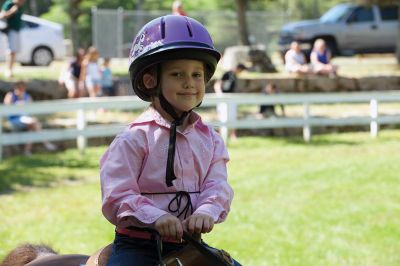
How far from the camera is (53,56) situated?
25703 mm

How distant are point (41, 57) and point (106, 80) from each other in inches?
263

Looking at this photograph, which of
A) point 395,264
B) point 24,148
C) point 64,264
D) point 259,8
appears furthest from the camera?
point 259,8

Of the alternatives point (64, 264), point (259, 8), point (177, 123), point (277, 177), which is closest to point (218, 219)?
point (177, 123)

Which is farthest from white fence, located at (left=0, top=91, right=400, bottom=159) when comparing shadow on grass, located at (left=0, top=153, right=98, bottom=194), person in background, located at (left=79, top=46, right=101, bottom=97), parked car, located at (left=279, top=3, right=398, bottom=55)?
parked car, located at (left=279, top=3, right=398, bottom=55)

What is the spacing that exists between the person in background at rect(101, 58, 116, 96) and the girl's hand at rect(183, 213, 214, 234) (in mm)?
15538

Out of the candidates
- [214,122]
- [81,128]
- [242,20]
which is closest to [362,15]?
[242,20]

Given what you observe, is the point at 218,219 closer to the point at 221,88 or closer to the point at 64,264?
the point at 64,264

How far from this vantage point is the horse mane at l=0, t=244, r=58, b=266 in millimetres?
4820

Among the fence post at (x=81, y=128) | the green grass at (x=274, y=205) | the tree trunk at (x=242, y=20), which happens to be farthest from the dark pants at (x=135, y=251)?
the tree trunk at (x=242, y=20)

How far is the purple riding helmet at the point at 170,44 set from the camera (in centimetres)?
371

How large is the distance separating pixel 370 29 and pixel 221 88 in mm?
13154

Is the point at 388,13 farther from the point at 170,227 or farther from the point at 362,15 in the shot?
the point at 170,227

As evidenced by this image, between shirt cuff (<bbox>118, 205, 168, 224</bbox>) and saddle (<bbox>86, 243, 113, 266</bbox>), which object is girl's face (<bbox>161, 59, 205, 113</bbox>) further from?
saddle (<bbox>86, 243, 113, 266</bbox>)

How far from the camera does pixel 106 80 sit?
19156 mm
